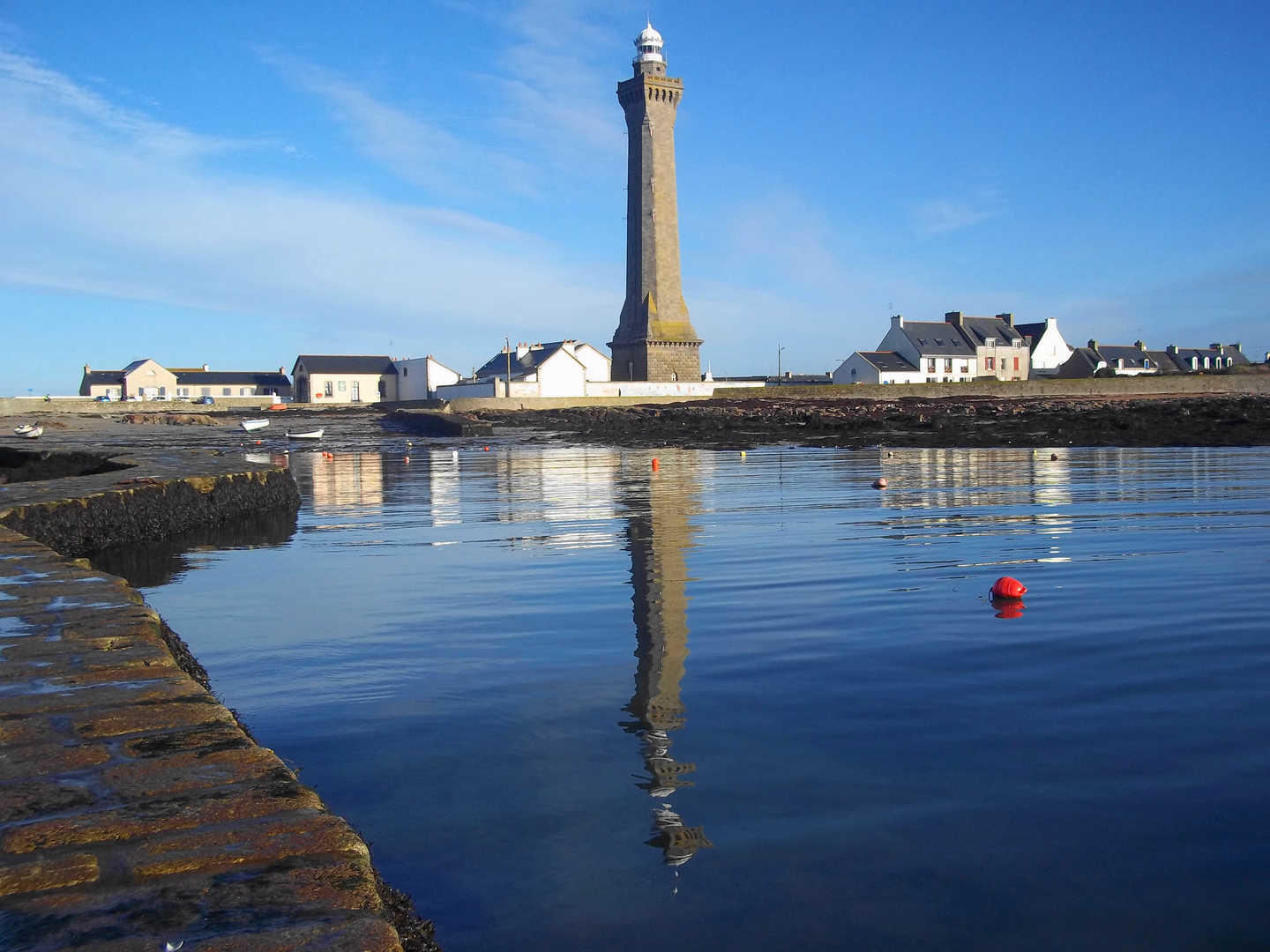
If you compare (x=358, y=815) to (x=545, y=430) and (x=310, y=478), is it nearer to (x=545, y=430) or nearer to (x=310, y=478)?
(x=310, y=478)

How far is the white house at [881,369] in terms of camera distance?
256 feet

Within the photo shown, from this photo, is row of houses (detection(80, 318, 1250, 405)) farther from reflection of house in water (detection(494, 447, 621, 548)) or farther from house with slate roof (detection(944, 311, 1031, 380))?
reflection of house in water (detection(494, 447, 621, 548))

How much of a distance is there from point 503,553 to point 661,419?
37.1 meters

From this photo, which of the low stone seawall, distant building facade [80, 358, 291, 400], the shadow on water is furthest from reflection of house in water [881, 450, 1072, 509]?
distant building facade [80, 358, 291, 400]

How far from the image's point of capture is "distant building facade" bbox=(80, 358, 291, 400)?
98.3 metres

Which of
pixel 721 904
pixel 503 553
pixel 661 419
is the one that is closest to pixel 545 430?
pixel 661 419

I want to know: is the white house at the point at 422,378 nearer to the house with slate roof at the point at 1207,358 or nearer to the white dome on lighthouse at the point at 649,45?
the white dome on lighthouse at the point at 649,45

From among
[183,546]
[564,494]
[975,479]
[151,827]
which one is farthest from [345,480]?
[151,827]

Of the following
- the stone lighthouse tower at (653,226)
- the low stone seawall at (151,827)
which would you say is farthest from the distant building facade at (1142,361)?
the low stone seawall at (151,827)

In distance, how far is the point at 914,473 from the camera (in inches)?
797

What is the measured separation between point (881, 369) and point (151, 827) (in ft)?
257

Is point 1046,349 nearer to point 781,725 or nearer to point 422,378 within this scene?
point 422,378

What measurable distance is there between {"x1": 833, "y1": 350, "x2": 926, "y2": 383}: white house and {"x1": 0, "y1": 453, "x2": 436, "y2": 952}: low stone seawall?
7652 centimetres

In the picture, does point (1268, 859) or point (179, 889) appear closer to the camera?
point (179, 889)
